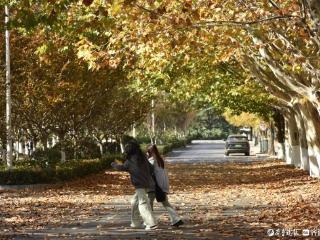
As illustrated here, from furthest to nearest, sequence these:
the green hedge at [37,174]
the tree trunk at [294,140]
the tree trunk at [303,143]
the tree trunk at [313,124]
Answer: the tree trunk at [294,140], the tree trunk at [303,143], the green hedge at [37,174], the tree trunk at [313,124]

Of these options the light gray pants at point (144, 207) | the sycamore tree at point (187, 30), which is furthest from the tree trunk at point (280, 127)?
the light gray pants at point (144, 207)

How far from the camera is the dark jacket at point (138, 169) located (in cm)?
1191

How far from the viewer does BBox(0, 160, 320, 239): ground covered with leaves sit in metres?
11.9

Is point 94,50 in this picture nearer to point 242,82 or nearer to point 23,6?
point 23,6

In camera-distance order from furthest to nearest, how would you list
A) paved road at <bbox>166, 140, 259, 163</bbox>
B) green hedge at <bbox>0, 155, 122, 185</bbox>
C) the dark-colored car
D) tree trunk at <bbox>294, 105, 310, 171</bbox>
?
the dark-colored car, paved road at <bbox>166, 140, 259, 163</bbox>, tree trunk at <bbox>294, 105, 310, 171</bbox>, green hedge at <bbox>0, 155, 122, 185</bbox>

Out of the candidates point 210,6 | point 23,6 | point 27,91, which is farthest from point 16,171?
point 23,6

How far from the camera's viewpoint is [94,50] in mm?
15477

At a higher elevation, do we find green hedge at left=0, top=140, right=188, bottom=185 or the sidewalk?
green hedge at left=0, top=140, right=188, bottom=185

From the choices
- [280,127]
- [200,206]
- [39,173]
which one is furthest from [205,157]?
[200,206]

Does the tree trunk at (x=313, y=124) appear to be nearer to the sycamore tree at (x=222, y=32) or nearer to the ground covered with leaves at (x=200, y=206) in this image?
the sycamore tree at (x=222, y=32)

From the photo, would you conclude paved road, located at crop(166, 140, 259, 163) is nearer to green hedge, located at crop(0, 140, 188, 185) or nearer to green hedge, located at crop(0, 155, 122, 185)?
green hedge, located at crop(0, 140, 188, 185)

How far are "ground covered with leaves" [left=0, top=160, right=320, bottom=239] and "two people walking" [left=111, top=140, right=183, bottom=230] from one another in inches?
13.6

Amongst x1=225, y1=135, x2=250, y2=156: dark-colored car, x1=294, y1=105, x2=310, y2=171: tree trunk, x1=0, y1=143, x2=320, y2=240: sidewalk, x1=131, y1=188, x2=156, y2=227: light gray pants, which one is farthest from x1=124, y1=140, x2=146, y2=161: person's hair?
x1=225, y1=135, x2=250, y2=156: dark-colored car

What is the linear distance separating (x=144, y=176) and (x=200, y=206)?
14.9 feet
